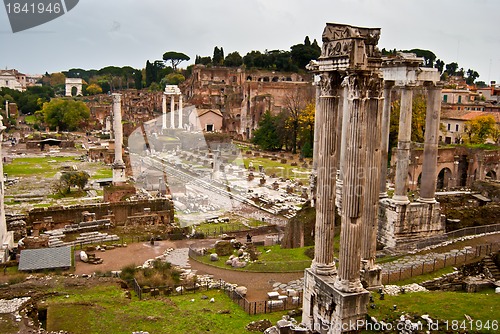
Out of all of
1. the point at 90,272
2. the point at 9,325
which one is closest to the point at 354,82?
the point at 9,325

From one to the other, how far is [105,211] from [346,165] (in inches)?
716

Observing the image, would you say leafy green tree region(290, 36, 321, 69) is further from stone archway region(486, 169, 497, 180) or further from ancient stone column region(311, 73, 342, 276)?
ancient stone column region(311, 73, 342, 276)

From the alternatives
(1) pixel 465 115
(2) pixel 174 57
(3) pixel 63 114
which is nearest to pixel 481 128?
(1) pixel 465 115

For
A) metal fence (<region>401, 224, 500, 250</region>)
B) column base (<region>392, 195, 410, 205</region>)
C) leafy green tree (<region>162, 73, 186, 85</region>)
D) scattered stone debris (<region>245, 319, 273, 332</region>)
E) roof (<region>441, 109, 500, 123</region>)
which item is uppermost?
leafy green tree (<region>162, 73, 186, 85</region>)

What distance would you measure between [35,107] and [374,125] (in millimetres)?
94041

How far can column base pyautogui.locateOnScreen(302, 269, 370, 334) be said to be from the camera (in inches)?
359

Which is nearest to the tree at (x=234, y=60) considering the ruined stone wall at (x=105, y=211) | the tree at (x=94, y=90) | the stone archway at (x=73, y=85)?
the tree at (x=94, y=90)

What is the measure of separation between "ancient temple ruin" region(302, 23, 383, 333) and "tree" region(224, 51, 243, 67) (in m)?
78.4

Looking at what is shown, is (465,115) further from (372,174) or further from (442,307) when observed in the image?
(442,307)

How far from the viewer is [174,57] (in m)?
113

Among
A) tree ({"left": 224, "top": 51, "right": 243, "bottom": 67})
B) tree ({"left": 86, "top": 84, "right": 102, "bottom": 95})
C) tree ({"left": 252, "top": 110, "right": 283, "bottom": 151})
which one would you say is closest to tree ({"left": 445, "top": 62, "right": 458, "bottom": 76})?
tree ({"left": 224, "top": 51, "right": 243, "bottom": 67})

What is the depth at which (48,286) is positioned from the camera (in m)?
14.4

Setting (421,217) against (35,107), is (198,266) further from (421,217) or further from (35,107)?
(35,107)

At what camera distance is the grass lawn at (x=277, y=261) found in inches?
595
